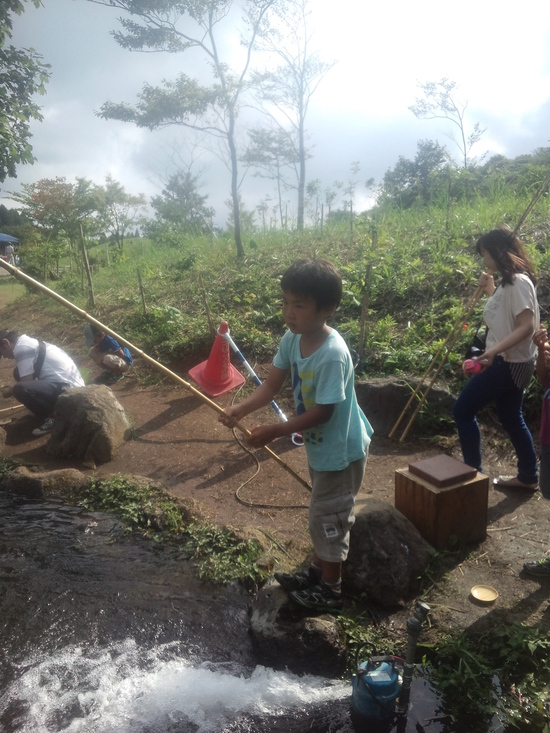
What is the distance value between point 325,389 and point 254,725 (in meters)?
1.53

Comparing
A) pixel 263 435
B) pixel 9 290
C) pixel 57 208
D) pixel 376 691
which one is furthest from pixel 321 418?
pixel 9 290

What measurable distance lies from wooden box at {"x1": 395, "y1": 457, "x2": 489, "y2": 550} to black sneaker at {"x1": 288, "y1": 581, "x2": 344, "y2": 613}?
792 mm

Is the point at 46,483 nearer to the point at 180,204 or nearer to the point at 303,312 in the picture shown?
the point at 303,312

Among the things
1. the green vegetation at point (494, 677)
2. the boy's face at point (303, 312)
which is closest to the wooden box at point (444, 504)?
the green vegetation at point (494, 677)

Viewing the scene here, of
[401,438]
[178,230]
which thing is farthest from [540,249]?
[178,230]

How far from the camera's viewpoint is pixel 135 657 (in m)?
2.64

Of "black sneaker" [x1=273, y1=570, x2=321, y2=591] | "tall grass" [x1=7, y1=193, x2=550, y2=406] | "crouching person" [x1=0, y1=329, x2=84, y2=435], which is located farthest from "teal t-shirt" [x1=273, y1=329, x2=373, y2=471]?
"crouching person" [x1=0, y1=329, x2=84, y2=435]

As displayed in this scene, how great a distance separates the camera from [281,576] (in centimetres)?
261

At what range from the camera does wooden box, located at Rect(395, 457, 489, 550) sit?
3.02m

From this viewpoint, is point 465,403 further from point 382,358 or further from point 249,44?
point 249,44

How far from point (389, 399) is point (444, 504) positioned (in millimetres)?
2216

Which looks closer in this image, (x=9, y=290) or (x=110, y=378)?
(x=110, y=378)

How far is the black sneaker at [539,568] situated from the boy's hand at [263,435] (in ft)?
5.87

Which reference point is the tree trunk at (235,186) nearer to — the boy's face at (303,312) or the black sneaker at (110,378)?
the black sneaker at (110,378)
